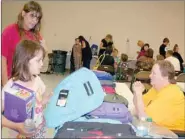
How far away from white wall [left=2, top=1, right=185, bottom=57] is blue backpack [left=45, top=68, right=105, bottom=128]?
8.75 metres

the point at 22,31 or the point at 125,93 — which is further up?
the point at 22,31

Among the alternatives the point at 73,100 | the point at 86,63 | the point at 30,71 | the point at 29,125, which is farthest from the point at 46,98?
the point at 86,63

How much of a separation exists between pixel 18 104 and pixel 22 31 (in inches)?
33.1

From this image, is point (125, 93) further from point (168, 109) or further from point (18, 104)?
point (18, 104)

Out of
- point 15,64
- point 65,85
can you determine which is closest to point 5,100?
point 15,64

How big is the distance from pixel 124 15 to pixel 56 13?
2575 millimetres

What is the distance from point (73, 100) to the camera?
2070 mm

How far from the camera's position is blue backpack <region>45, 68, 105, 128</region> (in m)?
2.02

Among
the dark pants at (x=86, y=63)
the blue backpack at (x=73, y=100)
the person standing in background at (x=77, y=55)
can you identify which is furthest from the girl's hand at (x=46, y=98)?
the person standing in background at (x=77, y=55)

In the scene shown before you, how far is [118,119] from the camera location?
7.02 ft

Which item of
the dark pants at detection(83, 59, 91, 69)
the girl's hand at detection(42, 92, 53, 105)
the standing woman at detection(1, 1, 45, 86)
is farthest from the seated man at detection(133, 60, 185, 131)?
the dark pants at detection(83, 59, 91, 69)

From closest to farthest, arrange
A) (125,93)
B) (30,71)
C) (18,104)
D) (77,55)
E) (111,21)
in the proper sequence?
(18,104) < (30,71) < (125,93) < (77,55) < (111,21)

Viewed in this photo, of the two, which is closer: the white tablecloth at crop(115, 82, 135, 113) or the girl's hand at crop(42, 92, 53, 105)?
the girl's hand at crop(42, 92, 53, 105)

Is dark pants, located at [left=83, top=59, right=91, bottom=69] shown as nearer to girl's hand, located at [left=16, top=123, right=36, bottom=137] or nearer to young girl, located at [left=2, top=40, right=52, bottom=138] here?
young girl, located at [left=2, top=40, right=52, bottom=138]
